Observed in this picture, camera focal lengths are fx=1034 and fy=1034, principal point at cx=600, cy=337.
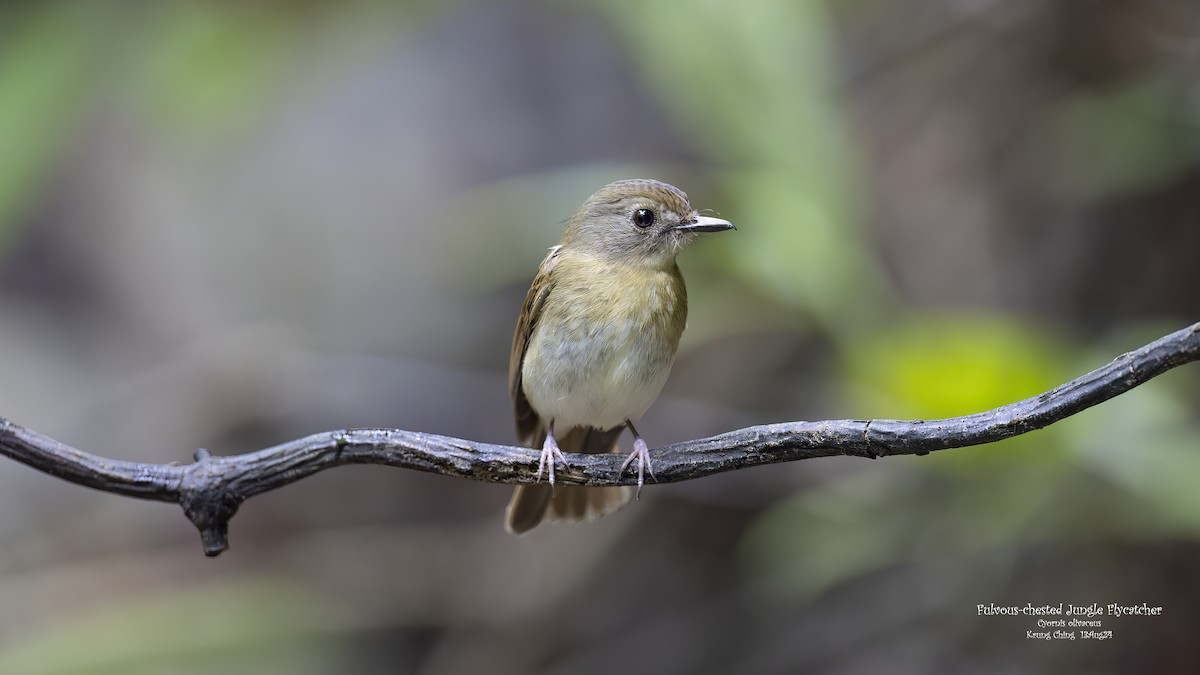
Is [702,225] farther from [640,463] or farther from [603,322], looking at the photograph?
[640,463]

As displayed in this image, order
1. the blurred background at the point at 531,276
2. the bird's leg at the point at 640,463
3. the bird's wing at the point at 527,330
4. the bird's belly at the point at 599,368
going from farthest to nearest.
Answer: the blurred background at the point at 531,276 < the bird's wing at the point at 527,330 < the bird's belly at the point at 599,368 < the bird's leg at the point at 640,463

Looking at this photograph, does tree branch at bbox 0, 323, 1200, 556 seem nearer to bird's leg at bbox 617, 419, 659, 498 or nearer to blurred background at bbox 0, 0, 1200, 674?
bird's leg at bbox 617, 419, 659, 498

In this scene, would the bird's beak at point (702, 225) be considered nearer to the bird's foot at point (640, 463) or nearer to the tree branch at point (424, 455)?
the bird's foot at point (640, 463)

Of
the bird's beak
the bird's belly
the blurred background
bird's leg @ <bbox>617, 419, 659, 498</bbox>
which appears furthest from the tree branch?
the blurred background

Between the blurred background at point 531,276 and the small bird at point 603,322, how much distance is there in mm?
865

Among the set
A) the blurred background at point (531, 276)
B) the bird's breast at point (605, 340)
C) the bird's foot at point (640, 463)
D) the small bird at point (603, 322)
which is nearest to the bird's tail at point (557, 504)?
the small bird at point (603, 322)

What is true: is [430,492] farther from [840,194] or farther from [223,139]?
[840,194]

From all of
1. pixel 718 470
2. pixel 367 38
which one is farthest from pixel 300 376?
pixel 718 470

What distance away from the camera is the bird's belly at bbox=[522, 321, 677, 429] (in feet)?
9.95

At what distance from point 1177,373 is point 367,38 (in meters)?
3.67

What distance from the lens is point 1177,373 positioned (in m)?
4.48

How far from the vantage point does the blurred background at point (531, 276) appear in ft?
12.6

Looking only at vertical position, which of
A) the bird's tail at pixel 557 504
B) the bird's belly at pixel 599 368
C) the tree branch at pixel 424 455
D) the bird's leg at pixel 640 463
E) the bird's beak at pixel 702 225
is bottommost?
the tree branch at pixel 424 455

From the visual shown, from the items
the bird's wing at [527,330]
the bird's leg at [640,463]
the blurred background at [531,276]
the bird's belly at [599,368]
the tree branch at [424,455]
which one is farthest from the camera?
the blurred background at [531,276]
